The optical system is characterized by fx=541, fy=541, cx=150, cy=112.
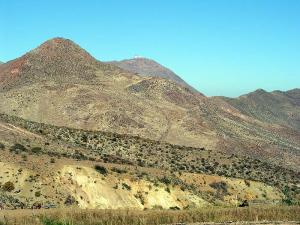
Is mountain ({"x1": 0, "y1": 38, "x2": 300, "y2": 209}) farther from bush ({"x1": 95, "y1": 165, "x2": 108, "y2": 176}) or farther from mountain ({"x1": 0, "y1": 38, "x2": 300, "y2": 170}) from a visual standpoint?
mountain ({"x1": 0, "y1": 38, "x2": 300, "y2": 170})

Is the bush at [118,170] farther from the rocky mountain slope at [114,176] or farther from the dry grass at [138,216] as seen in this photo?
the dry grass at [138,216]

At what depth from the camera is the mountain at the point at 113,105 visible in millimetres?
118625

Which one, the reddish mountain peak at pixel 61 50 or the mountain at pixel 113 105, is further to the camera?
the reddish mountain peak at pixel 61 50

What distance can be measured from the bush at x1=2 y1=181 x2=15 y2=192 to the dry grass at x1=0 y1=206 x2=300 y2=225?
672 inches

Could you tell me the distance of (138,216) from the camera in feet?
84.8

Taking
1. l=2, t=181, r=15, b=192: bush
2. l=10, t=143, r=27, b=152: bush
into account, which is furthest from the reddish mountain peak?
l=2, t=181, r=15, b=192: bush

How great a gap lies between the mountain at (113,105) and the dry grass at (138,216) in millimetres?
83151

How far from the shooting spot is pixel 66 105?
419 feet

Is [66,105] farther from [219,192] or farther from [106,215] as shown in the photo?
[106,215]

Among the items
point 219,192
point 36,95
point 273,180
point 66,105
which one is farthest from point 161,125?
point 219,192

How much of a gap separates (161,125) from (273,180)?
4595cm

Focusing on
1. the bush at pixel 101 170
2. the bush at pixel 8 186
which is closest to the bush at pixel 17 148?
the bush at pixel 101 170

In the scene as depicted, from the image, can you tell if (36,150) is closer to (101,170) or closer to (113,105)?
(101,170)


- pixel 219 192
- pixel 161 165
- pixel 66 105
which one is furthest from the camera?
pixel 66 105
